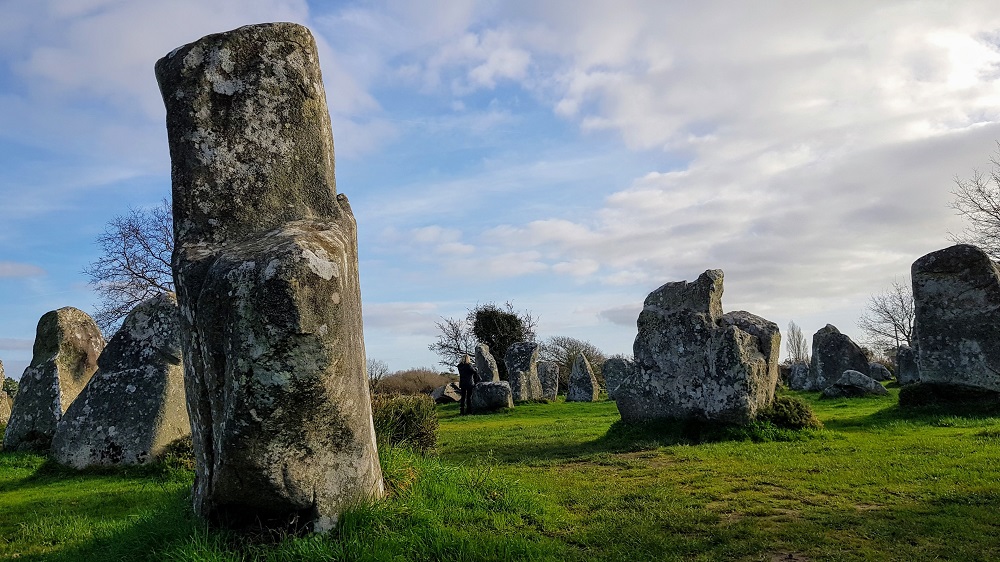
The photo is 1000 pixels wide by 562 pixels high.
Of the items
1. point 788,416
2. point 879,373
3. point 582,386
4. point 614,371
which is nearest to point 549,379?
point 582,386

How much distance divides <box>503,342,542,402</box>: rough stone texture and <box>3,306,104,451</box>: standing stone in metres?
16.3

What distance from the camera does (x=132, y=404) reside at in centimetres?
1055

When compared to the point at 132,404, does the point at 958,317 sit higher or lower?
higher

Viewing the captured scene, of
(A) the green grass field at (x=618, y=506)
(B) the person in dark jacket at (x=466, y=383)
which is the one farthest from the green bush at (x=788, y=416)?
(B) the person in dark jacket at (x=466, y=383)

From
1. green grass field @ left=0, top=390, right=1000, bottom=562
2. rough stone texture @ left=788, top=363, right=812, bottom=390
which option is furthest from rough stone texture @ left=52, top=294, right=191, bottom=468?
rough stone texture @ left=788, top=363, right=812, bottom=390

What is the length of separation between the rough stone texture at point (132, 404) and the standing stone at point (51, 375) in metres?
2.92

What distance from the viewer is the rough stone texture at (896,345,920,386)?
25.2 m

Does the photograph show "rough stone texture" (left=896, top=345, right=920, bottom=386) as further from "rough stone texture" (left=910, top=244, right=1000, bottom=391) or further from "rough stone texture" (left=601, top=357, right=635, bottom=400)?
"rough stone texture" (left=910, top=244, right=1000, bottom=391)

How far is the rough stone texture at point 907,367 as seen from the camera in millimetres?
25250

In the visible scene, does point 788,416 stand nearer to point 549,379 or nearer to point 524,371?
point 524,371

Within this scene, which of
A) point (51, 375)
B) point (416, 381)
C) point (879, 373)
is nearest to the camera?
point (51, 375)

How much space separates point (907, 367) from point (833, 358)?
2.61 m

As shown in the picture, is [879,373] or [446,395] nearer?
[446,395]

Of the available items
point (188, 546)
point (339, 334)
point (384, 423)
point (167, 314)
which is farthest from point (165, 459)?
point (339, 334)
